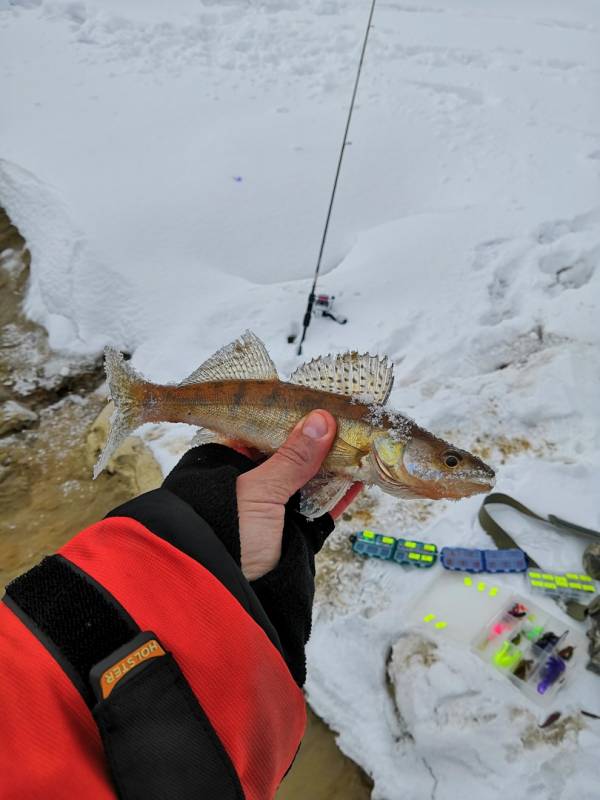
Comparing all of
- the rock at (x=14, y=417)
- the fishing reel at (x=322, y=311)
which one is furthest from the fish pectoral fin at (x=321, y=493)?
the rock at (x=14, y=417)

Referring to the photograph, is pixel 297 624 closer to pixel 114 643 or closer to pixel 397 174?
pixel 114 643

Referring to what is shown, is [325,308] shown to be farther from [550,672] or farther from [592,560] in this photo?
[550,672]

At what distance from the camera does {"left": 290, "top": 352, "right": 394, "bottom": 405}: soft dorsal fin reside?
2.51m

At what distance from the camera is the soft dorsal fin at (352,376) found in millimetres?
2512

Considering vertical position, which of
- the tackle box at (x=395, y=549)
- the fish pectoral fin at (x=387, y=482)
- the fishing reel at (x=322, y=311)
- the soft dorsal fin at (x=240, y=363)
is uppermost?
the soft dorsal fin at (x=240, y=363)

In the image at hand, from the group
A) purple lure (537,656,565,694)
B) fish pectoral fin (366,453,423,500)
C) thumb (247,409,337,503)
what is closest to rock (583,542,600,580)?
purple lure (537,656,565,694)

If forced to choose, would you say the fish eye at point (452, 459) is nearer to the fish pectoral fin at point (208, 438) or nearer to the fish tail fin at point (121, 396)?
the fish pectoral fin at point (208, 438)

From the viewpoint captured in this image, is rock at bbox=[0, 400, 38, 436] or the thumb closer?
the thumb

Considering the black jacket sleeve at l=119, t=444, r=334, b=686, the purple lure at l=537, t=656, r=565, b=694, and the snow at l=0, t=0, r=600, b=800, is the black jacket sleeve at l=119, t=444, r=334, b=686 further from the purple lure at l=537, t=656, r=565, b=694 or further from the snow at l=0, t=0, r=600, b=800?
the purple lure at l=537, t=656, r=565, b=694

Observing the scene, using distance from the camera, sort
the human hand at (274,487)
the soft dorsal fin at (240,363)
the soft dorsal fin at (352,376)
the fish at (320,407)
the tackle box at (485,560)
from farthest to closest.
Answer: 1. the tackle box at (485,560)
2. the soft dorsal fin at (240,363)
3. the soft dorsal fin at (352,376)
4. the fish at (320,407)
5. the human hand at (274,487)

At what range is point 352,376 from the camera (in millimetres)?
2576

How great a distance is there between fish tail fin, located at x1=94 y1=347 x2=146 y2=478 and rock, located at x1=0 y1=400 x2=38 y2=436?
3737mm

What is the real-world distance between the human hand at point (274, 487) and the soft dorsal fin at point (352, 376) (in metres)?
0.24

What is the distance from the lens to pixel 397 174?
6.96m
